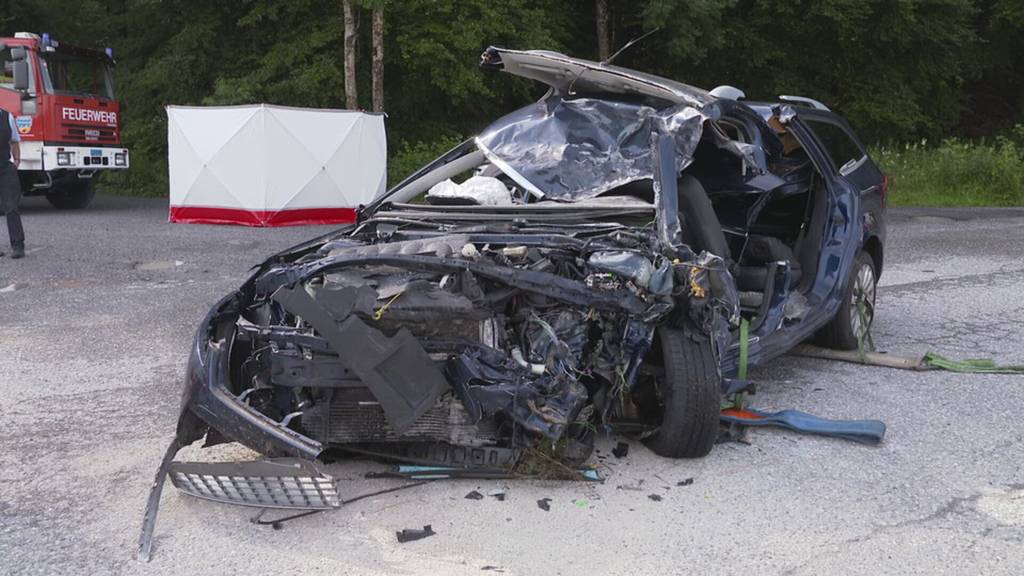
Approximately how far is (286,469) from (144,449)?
130 cm

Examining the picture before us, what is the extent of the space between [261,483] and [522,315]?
1.23 meters

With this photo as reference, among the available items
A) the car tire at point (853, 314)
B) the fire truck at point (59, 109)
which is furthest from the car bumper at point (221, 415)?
the fire truck at point (59, 109)

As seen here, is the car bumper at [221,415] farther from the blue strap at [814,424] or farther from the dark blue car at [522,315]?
the blue strap at [814,424]

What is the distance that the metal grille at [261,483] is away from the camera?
3447mm

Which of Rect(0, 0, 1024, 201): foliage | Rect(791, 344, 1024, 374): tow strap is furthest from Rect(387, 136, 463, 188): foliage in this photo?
Rect(791, 344, 1024, 374): tow strap

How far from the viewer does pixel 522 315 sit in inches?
152

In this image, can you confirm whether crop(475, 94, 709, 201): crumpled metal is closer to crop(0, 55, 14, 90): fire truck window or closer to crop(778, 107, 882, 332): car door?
crop(778, 107, 882, 332): car door

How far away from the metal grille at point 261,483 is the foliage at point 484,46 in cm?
1496

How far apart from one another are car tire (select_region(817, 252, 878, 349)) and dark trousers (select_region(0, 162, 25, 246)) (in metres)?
8.79

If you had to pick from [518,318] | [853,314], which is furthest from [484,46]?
A: [518,318]

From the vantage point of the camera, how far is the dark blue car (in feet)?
12.0

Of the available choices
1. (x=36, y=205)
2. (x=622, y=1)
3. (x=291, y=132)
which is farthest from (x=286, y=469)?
(x=622, y=1)

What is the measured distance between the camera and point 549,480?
3955 millimetres

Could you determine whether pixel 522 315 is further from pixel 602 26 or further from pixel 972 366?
pixel 602 26
